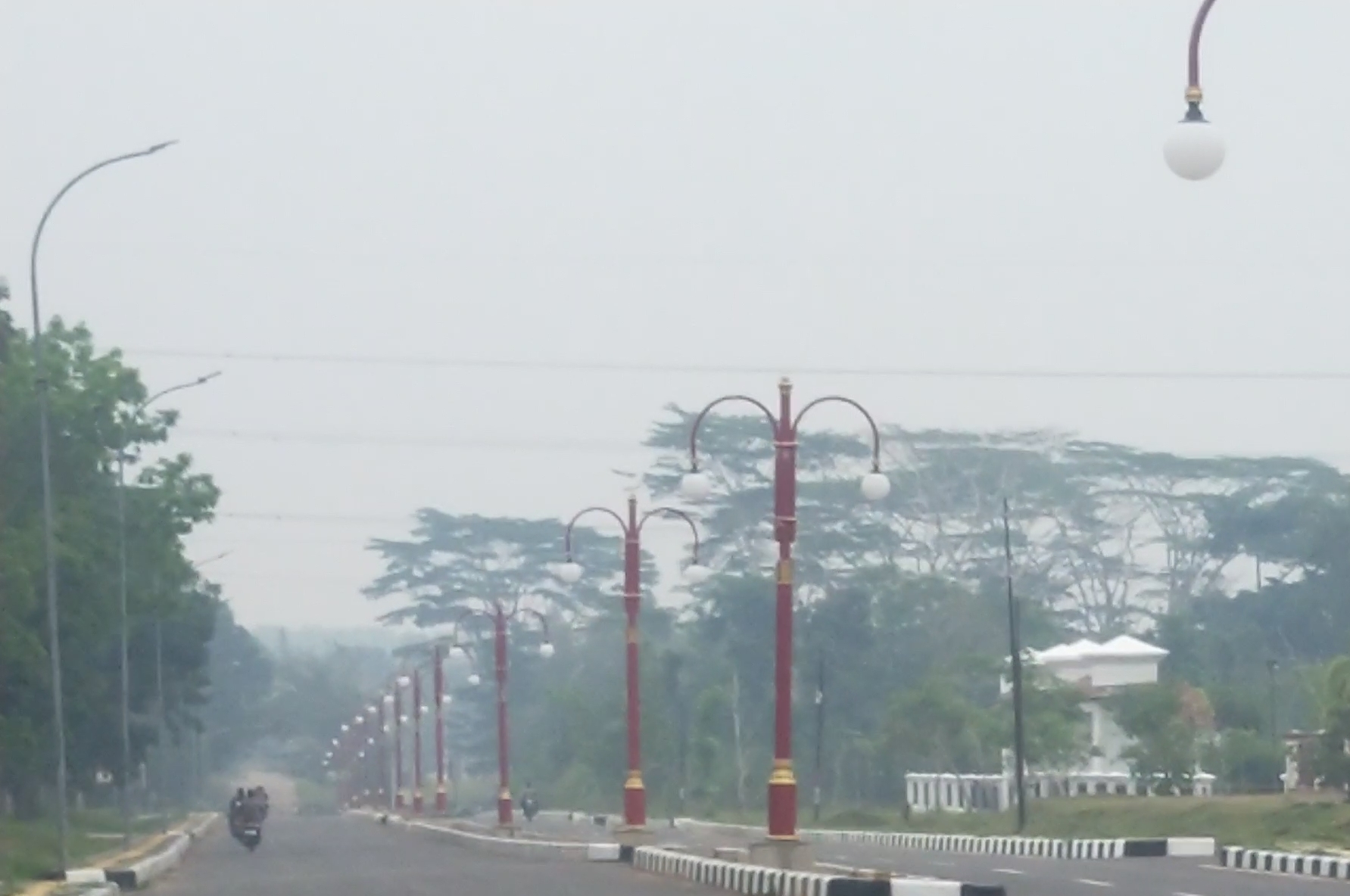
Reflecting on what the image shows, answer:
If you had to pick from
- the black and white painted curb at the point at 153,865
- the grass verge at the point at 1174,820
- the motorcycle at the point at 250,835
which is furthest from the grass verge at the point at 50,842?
the grass verge at the point at 1174,820

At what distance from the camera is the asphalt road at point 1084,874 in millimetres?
28766

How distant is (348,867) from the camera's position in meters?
42.9

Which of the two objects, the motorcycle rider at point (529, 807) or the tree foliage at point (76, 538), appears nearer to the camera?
the tree foliage at point (76, 538)

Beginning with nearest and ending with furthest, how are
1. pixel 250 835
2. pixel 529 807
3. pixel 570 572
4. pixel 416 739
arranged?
pixel 570 572, pixel 250 835, pixel 529 807, pixel 416 739

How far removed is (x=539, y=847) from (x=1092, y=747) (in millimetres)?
33384

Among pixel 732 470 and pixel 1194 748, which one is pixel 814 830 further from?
pixel 732 470

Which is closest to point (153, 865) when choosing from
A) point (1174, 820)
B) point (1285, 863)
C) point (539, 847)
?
point (539, 847)

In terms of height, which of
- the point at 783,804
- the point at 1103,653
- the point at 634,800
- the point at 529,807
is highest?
the point at 1103,653

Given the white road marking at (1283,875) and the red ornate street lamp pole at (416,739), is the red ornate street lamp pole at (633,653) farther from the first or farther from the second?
the red ornate street lamp pole at (416,739)

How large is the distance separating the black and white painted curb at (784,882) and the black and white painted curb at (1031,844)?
6.46 feet

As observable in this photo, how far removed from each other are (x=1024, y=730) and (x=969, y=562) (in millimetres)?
30917

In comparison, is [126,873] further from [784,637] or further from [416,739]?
[416,739]

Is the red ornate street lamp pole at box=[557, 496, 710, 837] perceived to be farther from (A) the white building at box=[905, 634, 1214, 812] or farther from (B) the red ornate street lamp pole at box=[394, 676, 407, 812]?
(B) the red ornate street lamp pole at box=[394, 676, 407, 812]

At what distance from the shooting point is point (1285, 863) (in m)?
37.0
